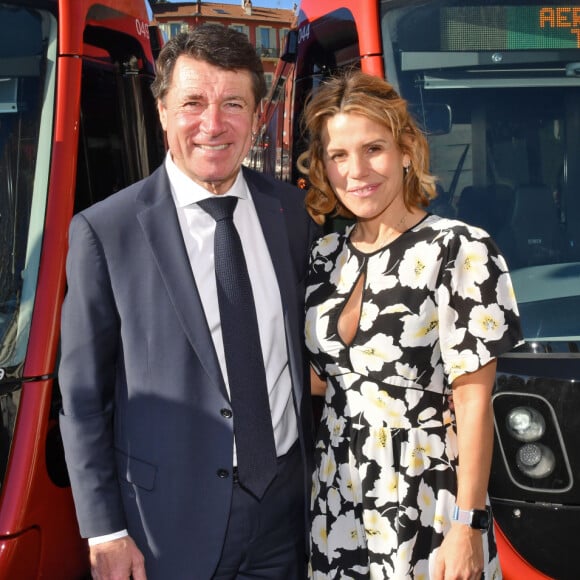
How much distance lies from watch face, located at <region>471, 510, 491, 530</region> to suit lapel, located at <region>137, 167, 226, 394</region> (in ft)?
2.41

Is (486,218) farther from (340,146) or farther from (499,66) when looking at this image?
(340,146)

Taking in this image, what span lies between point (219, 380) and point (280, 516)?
46 cm

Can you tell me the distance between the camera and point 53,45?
10.2 ft

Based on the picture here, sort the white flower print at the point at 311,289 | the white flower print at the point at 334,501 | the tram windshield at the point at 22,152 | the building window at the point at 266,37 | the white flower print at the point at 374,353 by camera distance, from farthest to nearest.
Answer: the building window at the point at 266,37
the tram windshield at the point at 22,152
the white flower print at the point at 311,289
the white flower print at the point at 334,501
the white flower print at the point at 374,353

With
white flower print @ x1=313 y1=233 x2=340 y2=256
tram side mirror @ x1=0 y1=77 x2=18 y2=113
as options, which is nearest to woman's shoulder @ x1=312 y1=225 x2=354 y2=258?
white flower print @ x1=313 y1=233 x2=340 y2=256

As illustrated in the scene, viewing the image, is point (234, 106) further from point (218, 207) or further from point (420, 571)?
point (420, 571)

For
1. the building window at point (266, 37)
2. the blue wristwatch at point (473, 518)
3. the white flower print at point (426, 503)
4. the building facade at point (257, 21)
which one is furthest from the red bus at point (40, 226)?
the building window at point (266, 37)

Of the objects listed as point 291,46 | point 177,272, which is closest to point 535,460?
point 177,272

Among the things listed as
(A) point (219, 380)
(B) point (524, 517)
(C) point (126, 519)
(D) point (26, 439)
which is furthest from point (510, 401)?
(D) point (26, 439)

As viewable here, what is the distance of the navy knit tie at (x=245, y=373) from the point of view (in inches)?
84.7

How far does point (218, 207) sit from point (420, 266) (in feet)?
1.98

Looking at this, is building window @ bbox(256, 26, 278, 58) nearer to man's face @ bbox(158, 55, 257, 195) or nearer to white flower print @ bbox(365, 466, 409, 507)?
man's face @ bbox(158, 55, 257, 195)

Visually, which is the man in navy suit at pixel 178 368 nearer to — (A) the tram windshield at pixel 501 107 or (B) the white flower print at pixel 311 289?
(B) the white flower print at pixel 311 289

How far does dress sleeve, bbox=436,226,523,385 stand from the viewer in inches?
80.0
